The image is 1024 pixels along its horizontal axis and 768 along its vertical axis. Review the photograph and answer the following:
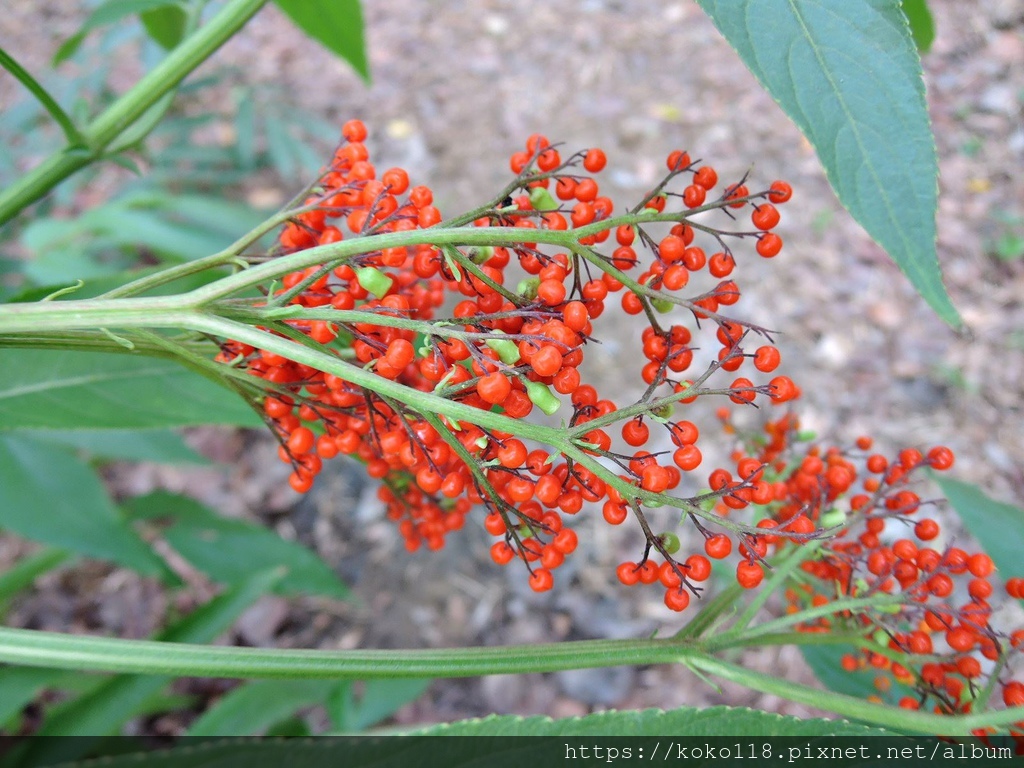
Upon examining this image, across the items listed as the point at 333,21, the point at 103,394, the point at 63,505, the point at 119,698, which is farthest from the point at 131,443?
the point at 333,21

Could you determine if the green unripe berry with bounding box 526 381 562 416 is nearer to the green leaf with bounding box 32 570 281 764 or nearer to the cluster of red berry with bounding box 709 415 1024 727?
the cluster of red berry with bounding box 709 415 1024 727

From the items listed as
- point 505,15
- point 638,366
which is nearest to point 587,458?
point 638,366

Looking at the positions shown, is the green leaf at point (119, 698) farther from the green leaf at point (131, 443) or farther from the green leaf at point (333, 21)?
the green leaf at point (333, 21)

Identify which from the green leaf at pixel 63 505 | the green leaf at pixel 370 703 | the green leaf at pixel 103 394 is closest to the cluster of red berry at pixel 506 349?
the green leaf at pixel 103 394

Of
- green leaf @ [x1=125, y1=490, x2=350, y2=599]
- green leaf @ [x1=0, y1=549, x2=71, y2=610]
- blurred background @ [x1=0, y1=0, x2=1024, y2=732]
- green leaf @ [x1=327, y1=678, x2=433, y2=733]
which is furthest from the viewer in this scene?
blurred background @ [x1=0, y1=0, x2=1024, y2=732]

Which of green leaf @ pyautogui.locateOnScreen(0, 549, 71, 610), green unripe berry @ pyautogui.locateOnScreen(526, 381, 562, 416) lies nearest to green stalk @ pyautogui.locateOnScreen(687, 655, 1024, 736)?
green unripe berry @ pyautogui.locateOnScreen(526, 381, 562, 416)

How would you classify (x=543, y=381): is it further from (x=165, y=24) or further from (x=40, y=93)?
(x=165, y=24)
